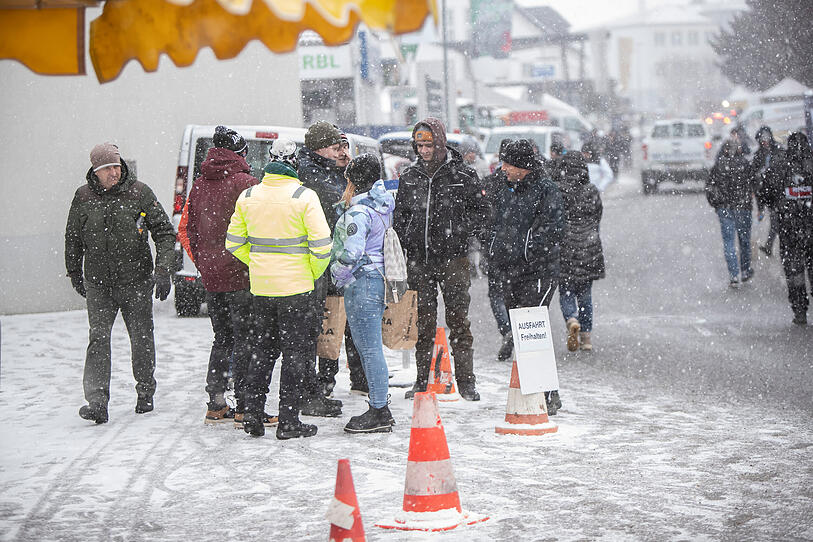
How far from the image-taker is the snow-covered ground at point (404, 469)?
5773 millimetres

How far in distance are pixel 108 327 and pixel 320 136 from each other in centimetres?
207

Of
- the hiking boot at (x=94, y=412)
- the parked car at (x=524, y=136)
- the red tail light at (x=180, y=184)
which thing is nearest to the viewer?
the hiking boot at (x=94, y=412)

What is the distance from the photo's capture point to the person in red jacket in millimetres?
7957

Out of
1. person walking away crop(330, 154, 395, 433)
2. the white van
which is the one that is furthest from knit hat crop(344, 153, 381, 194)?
the white van

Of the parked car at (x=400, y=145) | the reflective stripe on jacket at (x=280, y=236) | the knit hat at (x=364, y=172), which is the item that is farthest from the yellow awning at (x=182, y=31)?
the parked car at (x=400, y=145)

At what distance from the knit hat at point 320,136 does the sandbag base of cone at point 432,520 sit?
11.1ft

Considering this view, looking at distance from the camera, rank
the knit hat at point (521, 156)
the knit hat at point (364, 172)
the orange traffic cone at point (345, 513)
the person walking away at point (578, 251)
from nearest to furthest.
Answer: the orange traffic cone at point (345, 513) → the knit hat at point (364, 172) → the knit hat at point (521, 156) → the person walking away at point (578, 251)

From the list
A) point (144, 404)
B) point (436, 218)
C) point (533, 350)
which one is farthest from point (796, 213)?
point (144, 404)

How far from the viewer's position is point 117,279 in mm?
8438

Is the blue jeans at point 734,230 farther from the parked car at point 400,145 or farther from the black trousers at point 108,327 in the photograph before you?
the black trousers at point 108,327

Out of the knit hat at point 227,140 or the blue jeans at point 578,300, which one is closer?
the knit hat at point 227,140

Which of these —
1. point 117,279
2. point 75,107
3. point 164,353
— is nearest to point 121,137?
point 75,107

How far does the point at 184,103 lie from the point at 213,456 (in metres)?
9.63

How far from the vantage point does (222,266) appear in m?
7.96
